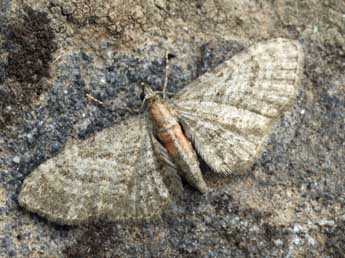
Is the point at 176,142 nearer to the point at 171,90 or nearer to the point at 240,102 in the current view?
the point at 171,90

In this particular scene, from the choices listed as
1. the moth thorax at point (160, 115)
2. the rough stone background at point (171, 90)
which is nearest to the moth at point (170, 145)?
the moth thorax at point (160, 115)

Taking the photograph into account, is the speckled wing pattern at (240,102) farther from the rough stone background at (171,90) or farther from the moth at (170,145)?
the rough stone background at (171,90)

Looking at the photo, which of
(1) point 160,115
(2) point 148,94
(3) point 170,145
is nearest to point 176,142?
(3) point 170,145

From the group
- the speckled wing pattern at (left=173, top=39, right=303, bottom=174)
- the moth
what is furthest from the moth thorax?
the speckled wing pattern at (left=173, top=39, right=303, bottom=174)

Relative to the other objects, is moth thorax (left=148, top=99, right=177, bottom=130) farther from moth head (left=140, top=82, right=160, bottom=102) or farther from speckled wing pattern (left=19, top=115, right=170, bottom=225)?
speckled wing pattern (left=19, top=115, right=170, bottom=225)

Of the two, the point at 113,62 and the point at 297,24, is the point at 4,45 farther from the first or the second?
the point at 297,24
